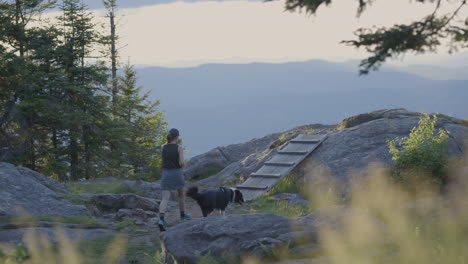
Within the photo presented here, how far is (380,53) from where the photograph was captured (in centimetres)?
644

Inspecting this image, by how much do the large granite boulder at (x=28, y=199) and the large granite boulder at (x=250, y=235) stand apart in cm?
384


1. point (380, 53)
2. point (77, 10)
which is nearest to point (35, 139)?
point (77, 10)

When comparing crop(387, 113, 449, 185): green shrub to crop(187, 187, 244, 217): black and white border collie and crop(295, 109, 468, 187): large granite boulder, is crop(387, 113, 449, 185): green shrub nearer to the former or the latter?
crop(295, 109, 468, 187): large granite boulder

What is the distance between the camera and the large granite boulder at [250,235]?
26.7 ft

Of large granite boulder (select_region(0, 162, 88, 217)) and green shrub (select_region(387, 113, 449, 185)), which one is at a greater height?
green shrub (select_region(387, 113, 449, 185))

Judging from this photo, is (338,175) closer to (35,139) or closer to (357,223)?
(357,223)

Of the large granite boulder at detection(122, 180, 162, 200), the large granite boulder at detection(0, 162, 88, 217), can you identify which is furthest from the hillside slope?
the large granite boulder at detection(0, 162, 88, 217)

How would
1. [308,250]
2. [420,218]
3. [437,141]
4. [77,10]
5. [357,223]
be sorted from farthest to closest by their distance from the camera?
1. [77,10]
2. [437,141]
3. [420,218]
4. [357,223]
5. [308,250]

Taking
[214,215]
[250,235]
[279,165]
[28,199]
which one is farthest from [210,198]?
[279,165]

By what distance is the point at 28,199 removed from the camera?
1180 centimetres

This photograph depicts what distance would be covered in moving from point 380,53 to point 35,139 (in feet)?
95.2

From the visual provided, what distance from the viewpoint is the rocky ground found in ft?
27.9

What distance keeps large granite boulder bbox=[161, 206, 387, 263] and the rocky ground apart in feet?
0.06

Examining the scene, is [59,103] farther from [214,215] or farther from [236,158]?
[214,215]
